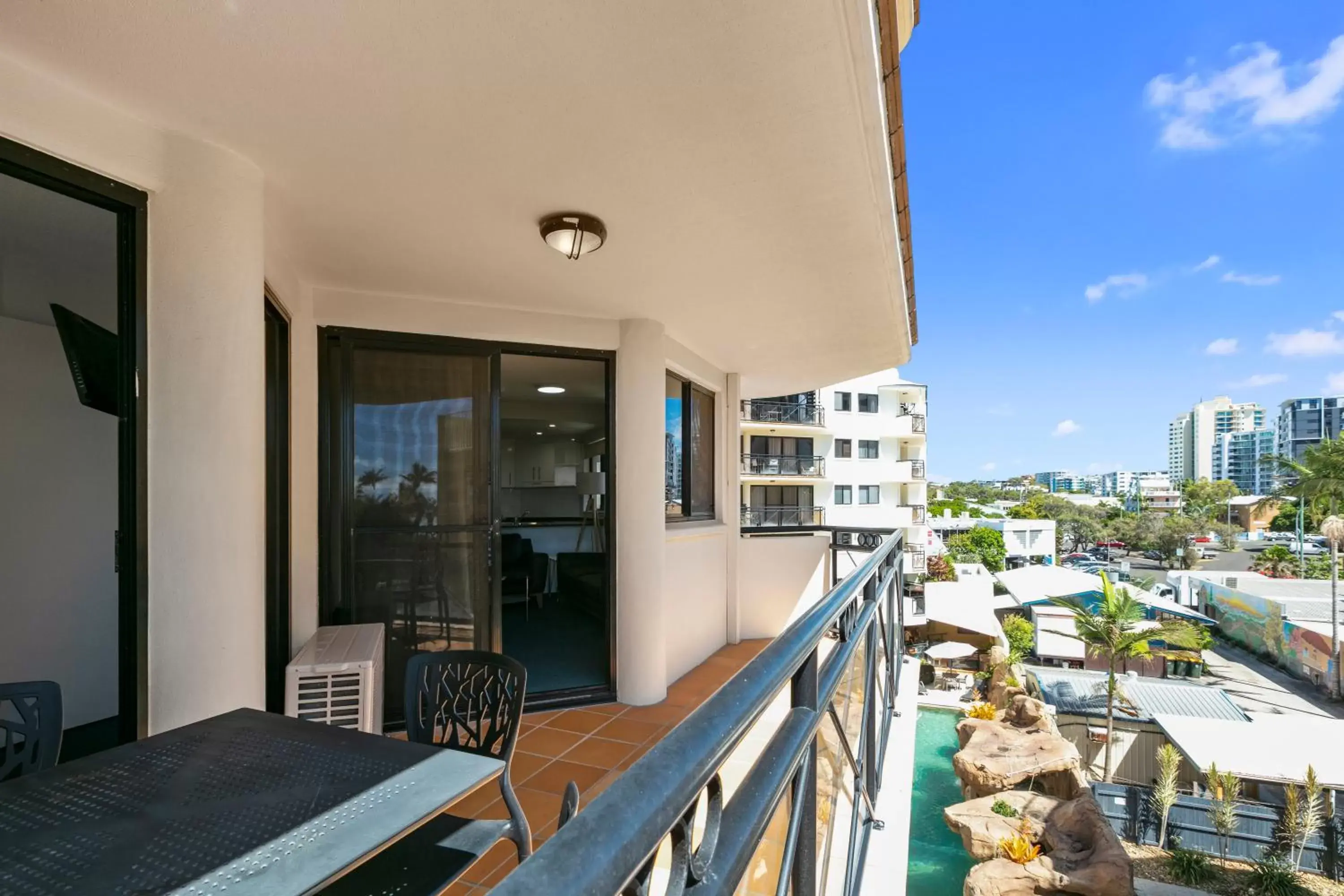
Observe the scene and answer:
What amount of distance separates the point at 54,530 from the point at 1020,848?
30.7 ft

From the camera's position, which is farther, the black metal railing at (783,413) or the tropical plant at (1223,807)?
the black metal railing at (783,413)

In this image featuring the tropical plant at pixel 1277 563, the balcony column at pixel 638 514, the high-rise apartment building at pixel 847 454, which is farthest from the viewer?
the tropical plant at pixel 1277 563

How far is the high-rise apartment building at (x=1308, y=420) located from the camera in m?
55.2

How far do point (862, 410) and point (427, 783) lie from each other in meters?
24.1

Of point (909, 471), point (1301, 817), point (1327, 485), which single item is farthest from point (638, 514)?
Answer: point (1327, 485)

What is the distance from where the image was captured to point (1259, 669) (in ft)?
65.1

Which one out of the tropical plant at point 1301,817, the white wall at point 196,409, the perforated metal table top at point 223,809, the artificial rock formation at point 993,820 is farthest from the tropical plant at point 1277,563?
the white wall at point 196,409

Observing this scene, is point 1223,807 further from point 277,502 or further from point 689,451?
point 277,502

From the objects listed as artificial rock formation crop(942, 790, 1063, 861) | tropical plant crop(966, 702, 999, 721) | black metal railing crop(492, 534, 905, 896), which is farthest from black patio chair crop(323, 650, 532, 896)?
tropical plant crop(966, 702, 999, 721)

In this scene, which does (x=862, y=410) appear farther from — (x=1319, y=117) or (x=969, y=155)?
(x=1319, y=117)

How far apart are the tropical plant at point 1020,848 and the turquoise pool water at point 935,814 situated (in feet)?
2.62

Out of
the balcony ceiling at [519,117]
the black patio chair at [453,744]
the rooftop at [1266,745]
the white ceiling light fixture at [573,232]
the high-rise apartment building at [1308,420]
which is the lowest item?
the rooftop at [1266,745]

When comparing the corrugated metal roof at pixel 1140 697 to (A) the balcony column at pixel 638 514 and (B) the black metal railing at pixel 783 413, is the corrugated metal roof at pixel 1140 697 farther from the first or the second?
(A) the balcony column at pixel 638 514

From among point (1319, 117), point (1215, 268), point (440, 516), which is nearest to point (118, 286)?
point (440, 516)
